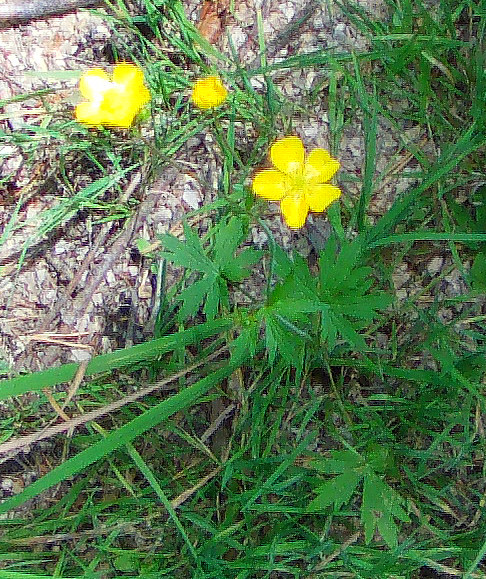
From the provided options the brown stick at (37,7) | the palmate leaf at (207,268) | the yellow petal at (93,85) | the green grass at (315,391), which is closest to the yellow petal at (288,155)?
the green grass at (315,391)

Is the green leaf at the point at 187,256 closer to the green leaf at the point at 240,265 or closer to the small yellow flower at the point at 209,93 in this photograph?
the green leaf at the point at 240,265

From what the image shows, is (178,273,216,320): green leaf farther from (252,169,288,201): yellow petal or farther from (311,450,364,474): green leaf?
(311,450,364,474): green leaf

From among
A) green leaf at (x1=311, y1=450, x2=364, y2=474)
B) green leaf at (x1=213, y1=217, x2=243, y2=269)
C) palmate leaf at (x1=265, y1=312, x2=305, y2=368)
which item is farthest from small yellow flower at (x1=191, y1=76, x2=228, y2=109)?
green leaf at (x1=311, y1=450, x2=364, y2=474)

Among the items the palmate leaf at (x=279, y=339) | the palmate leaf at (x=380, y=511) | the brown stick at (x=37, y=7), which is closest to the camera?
the palmate leaf at (x=279, y=339)

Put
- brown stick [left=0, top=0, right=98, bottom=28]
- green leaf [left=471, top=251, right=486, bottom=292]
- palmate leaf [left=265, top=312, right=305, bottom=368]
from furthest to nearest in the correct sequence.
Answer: brown stick [left=0, top=0, right=98, bottom=28], green leaf [left=471, top=251, right=486, bottom=292], palmate leaf [left=265, top=312, right=305, bottom=368]

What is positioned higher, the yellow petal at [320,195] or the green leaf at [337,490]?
the yellow petal at [320,195]

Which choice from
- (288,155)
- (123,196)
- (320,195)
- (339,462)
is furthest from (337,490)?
(123,196)
